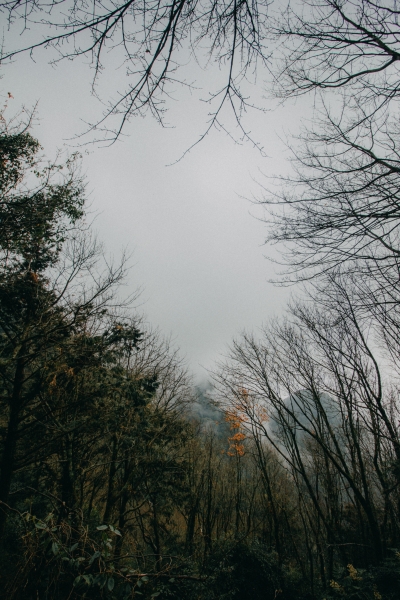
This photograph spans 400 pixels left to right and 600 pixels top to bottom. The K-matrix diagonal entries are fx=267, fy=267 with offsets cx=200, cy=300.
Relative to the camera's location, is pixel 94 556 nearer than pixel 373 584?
Yes

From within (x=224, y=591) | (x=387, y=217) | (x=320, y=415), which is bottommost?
(x=224, y=591)

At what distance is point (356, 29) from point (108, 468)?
39.9ft

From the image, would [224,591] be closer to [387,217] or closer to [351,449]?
[351,449]

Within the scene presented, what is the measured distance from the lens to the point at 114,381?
7051mm

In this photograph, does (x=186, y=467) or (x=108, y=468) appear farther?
(x=186, y=467)

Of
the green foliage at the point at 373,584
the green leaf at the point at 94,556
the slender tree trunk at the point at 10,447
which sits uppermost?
the slender tree trunk at the point at 10,447

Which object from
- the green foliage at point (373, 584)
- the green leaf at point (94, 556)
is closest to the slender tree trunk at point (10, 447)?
the green leaf at point (94, 556)

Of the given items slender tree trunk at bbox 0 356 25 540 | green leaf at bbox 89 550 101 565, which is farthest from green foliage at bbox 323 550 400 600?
slender tree trunk at bbox 0 356 25 540

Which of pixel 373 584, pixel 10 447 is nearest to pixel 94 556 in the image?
pixel 10 447

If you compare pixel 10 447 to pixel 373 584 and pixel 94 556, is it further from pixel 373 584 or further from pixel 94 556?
pixel 373 584

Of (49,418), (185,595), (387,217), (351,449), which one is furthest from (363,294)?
(351,449)

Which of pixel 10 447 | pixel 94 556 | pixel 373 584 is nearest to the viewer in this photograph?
pixel 94 556

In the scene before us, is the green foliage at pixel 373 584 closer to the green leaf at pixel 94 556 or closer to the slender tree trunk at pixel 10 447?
the green leaf at pixel 94 556

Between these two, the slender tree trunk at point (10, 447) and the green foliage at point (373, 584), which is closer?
the green foliage at point (373, 584)
